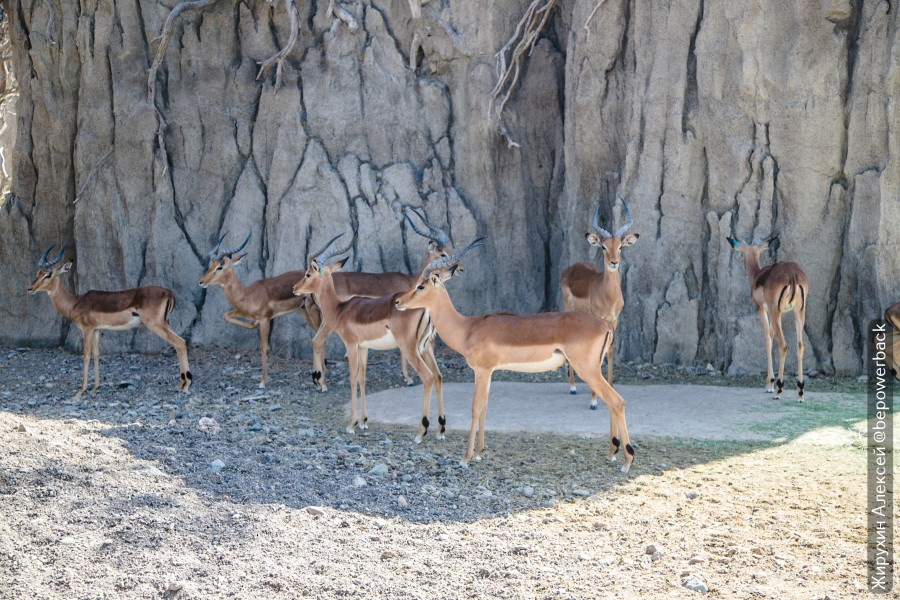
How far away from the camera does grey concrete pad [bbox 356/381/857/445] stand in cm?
995

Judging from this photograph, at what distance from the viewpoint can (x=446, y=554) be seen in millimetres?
6355

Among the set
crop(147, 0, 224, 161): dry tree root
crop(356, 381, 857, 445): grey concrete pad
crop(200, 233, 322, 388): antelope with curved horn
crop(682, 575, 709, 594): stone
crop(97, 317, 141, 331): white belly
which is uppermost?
crop(147, 0, 224, 161): dry tree root

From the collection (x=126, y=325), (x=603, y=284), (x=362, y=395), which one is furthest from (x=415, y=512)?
(x=126, y=325)

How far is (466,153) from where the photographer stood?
628 inches

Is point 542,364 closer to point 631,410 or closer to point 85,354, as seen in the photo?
point 631,410

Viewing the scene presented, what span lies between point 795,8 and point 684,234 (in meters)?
3.22

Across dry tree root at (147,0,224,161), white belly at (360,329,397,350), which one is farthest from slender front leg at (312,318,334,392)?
dry tree root at (147,0,224,161)

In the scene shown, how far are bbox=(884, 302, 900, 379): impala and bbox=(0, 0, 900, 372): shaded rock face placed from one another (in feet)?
1.94

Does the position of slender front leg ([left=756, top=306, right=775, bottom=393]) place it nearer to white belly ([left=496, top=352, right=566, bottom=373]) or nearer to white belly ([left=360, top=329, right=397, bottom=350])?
white belly ([left=496, top=352, right=566, bottom=373])

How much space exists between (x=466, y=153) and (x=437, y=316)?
265 inches

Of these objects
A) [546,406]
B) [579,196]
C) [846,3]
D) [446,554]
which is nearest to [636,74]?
[579,196]

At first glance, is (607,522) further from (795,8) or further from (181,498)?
(795,8)

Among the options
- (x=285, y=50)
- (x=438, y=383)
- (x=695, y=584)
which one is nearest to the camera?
(x=695, y=584)

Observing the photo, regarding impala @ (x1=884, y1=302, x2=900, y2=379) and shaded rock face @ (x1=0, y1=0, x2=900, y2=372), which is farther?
shaded rock face @ (x1=0, y1=0, x2=900, y2=372)
